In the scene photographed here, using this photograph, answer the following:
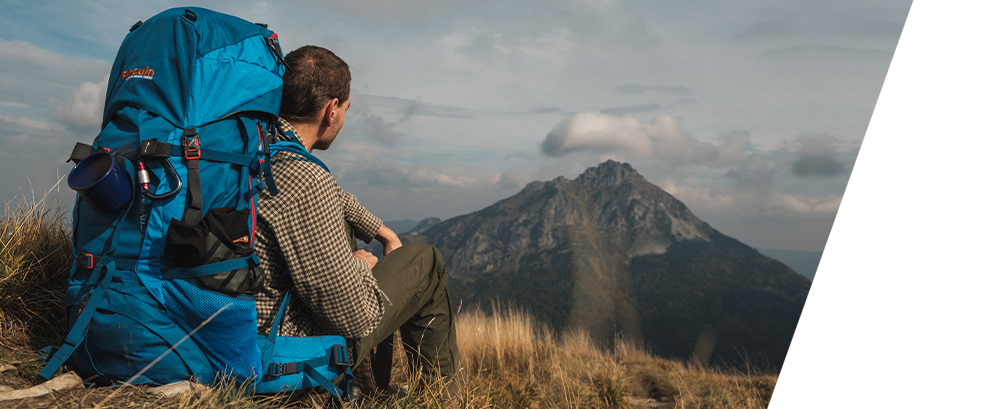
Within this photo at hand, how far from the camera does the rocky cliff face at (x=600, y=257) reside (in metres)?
81.6

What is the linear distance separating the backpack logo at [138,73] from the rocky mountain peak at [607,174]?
147 m

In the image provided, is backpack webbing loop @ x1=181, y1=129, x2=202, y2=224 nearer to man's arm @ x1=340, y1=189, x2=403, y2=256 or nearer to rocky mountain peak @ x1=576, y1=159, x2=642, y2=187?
man's arm @ x1=340, y1=189, x2=403, y2=256

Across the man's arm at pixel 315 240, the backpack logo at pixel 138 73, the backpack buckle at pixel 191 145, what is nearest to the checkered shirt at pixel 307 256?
the man's arm at pixel 315 240

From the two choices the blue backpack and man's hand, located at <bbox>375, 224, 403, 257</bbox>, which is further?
man's hand, located at <bbox>375, 224, 403, 257</bbox>

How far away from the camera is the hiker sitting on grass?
6.27ft

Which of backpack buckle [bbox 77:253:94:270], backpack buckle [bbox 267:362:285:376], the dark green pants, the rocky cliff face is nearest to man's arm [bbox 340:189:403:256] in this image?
the dark green pants

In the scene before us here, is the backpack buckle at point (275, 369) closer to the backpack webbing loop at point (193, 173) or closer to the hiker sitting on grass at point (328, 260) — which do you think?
the hiker sitting on grass at point (328, 260)

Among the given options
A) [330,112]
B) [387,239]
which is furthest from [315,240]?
[387,239]

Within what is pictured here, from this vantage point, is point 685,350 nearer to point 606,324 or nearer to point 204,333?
point 606,324

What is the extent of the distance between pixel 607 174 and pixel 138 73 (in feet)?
494

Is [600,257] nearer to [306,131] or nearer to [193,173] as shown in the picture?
[306,131]

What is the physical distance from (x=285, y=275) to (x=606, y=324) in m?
85.5

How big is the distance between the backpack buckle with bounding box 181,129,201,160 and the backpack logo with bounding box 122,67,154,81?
357 millimetres

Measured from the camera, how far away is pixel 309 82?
2262 mm
